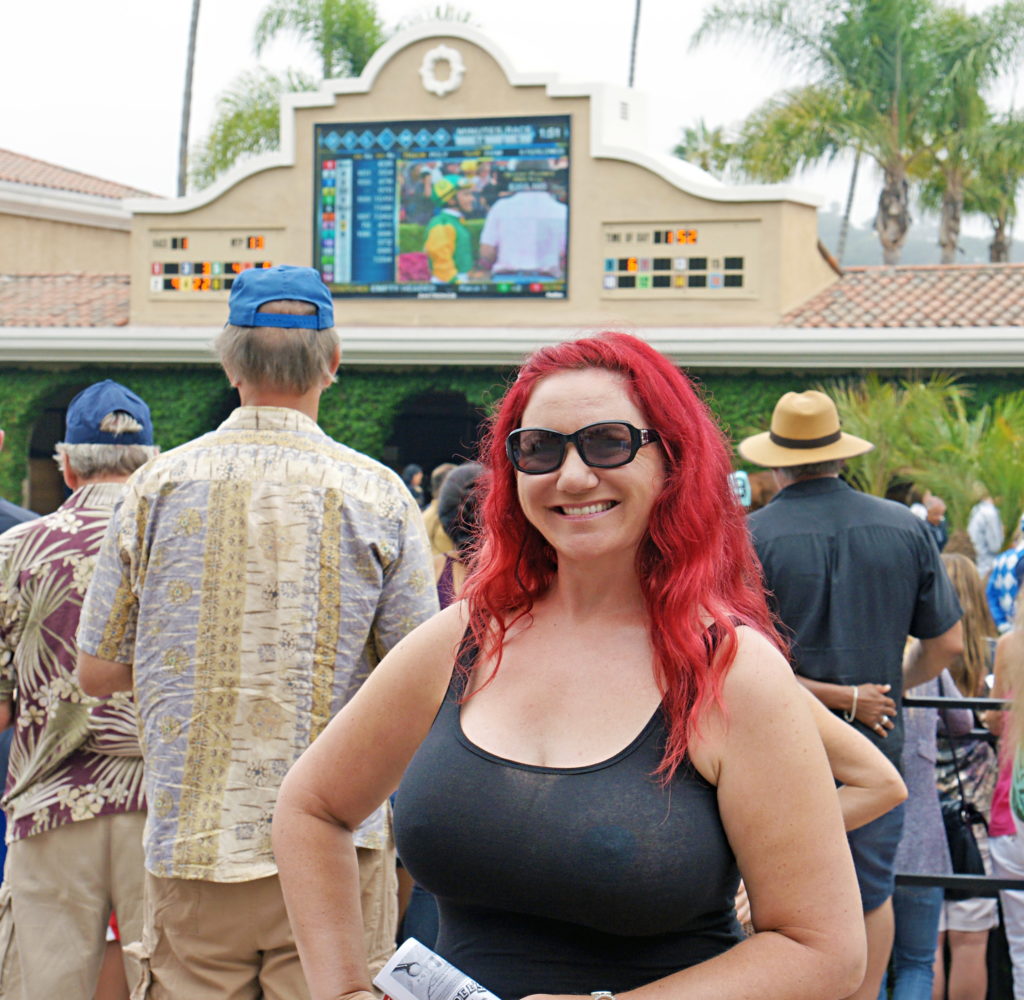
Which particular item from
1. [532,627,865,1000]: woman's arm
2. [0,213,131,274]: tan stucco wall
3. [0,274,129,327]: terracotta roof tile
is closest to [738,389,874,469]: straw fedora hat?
[532,627,865,1000]: woman's arm

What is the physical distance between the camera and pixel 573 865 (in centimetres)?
183

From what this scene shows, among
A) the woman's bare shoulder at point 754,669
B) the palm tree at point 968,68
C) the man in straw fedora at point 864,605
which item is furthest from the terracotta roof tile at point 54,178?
the woman's bare shoulder at point 754,669

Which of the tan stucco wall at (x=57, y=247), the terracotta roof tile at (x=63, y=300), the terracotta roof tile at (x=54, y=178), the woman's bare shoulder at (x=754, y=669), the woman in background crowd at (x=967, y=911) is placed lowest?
the woman in background crowd at (x=967, y=911)

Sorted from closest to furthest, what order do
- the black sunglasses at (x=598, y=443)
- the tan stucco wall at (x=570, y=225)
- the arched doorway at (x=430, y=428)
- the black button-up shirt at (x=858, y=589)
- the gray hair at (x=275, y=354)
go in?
the black sunglasses at (x=598, y=443) < the gray hair at (x=275, y=354) < the black button-up shirt at (x=858, y=589) < the tan stucco wall at (x=570, y=225) < the arched doorway at (x=430, y=428)

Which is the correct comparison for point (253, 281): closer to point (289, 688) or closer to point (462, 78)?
point (289, 688)

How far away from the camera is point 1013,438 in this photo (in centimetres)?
1279

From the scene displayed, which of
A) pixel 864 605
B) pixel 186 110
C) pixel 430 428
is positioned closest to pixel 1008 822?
pixel 864 605

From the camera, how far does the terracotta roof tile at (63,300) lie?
22.8 m

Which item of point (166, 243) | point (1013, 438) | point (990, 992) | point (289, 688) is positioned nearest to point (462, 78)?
point (166, 243)

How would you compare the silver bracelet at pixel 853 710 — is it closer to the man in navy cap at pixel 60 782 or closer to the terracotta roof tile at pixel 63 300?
the man in navy cap at pixel 60 782

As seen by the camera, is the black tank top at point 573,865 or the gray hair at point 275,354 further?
the gray hair at point 275,354

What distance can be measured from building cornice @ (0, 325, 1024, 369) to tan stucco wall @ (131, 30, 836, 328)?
357 mm

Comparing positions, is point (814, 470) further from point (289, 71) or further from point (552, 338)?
point (289, 71)

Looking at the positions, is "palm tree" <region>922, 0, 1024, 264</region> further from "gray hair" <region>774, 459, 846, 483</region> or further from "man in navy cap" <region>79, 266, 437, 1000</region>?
"man in navy cap" <region>79, 266, 437, 1000</region>
